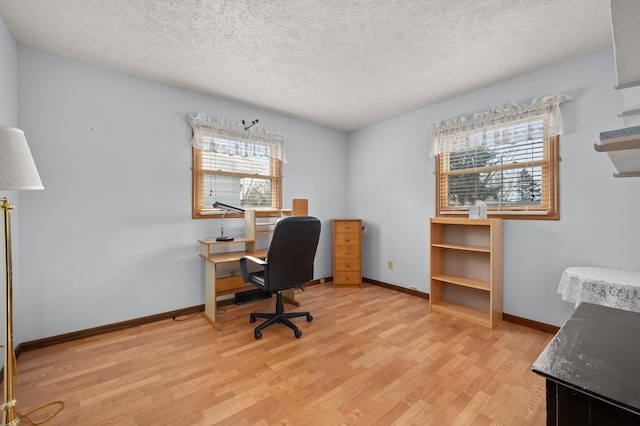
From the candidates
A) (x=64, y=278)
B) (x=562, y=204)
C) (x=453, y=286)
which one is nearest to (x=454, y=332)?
(x=453, y=286)

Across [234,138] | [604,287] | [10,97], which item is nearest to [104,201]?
[10,97]

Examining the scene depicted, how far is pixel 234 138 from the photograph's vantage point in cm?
347

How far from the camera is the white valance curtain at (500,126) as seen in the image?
2.61 m

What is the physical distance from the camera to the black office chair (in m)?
2.44

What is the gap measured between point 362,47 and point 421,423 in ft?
8.91

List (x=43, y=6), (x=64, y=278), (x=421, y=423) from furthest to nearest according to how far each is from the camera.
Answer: (x=64, y=278) < (x=43, y=6) < (x=421, y=423)

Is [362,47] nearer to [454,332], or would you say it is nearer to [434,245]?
[434,245]

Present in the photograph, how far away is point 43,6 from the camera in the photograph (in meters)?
1.87

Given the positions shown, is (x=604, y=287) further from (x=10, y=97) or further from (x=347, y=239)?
(x=10, y=97)

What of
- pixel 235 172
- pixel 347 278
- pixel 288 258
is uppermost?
pixel 235 172

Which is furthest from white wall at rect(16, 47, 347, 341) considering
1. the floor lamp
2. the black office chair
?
the floor lamp

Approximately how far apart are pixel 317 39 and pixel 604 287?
2866 millimetres

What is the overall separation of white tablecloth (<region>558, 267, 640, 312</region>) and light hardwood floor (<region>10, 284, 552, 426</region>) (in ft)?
1.97

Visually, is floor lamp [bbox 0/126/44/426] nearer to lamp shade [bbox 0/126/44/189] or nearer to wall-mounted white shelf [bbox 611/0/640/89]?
lamp shade [bbox 0/126/44/189]
